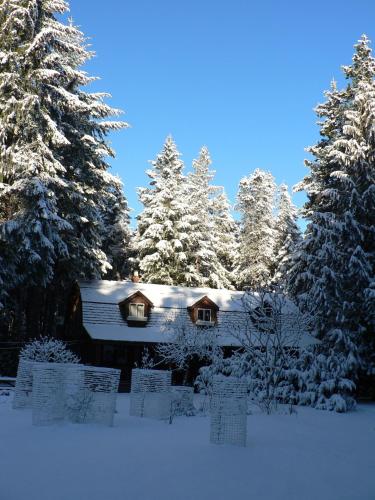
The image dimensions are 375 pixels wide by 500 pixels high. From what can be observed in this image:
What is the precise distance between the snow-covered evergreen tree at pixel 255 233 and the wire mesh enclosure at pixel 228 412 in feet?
111

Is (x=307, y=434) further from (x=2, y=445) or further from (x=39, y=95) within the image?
(x=39, y=95)

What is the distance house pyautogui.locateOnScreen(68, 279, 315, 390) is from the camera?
27.2 meters

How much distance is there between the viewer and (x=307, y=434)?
42.3 feet

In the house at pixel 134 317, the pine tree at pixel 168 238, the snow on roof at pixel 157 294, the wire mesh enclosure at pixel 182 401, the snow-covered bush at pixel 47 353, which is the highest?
the pine tree at pixel 168 238

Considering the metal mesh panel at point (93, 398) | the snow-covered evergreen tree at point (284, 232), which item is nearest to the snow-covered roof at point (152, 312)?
the snow-covered evergreen tree at point (284, 232)

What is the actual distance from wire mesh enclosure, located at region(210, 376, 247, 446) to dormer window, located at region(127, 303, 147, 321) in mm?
18798

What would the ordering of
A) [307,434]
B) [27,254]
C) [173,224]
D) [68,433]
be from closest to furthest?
[68,433], [307,434], [27,254], [173,224]

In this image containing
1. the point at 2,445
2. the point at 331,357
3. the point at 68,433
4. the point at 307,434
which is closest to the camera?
the point at 2,445

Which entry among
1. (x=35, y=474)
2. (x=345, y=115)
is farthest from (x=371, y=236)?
(x=35, y=474)

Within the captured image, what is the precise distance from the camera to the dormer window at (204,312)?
100 ft

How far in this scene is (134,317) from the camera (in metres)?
29.1

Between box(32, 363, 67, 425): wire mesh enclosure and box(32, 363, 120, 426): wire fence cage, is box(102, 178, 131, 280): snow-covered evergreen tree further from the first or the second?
box(32, 363, 67, 425): wire mesh enclosure

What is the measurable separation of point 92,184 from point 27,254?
9.03 meters

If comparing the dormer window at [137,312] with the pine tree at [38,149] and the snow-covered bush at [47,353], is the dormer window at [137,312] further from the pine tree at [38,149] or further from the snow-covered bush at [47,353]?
the snow-covered bush at [47,353]
